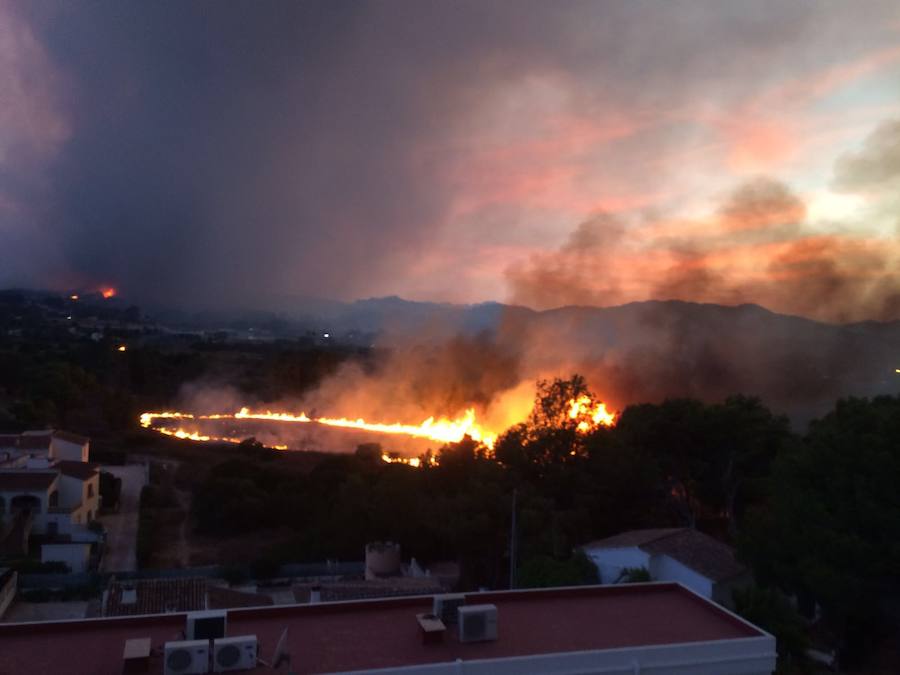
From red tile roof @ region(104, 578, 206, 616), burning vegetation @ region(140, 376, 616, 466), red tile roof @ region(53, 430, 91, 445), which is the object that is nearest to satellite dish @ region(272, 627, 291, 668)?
red tile roof @ region(104, 578, 206, 616)

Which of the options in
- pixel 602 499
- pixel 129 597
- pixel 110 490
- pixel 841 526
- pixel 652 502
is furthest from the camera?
pixel 110 490

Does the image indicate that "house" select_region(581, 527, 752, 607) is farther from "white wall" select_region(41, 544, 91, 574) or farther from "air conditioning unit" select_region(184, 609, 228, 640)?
"white wall" select_region(41, 544, 91, 574)

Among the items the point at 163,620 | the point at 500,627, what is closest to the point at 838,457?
the point at 500,627

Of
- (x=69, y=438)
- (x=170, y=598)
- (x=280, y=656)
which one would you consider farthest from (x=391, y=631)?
(x=69, y=438)

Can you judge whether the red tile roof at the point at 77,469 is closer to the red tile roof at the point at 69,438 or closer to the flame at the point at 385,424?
the red tile roof at the point at 69,438

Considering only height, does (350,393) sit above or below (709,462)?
above

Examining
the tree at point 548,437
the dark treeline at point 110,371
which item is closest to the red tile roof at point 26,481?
the dark treeline at point 110,371

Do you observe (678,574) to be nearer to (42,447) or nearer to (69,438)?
(42,447)

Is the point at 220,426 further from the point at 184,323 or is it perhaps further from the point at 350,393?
the point at 184,323
